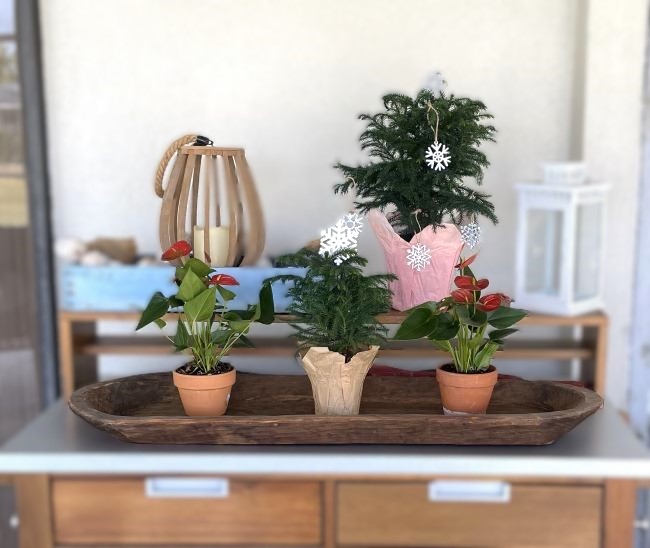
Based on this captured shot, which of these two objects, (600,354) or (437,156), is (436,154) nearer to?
(437,156)

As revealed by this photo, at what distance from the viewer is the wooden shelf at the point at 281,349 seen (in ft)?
7.04

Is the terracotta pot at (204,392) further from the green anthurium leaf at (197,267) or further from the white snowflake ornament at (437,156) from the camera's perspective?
the white snowflake ornament at (437,156)

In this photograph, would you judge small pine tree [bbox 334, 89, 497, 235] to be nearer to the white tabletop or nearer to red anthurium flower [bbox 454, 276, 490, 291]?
red anthurium flower [bbox 454, 276, 490, 291]

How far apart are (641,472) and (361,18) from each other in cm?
158

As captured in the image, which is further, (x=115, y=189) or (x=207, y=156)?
(x=115, y=189)

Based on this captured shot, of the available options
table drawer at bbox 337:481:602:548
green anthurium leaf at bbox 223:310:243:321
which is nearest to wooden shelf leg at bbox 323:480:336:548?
table drawer at bbox 337:481:602:548

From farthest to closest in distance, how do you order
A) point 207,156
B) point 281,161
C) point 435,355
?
point 281,161 → point 435,355 → point 207,156

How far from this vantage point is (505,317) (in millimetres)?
1290

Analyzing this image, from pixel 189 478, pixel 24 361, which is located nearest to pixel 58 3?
pixel 24 361

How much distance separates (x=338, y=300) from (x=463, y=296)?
22cm

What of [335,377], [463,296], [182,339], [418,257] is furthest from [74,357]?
[463,296]

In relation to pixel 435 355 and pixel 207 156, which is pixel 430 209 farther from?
pixel 435 355

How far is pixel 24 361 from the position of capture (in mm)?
2416

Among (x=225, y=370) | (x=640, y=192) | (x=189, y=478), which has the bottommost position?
(x=189, y=478)
